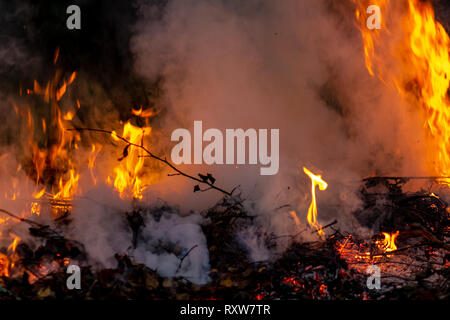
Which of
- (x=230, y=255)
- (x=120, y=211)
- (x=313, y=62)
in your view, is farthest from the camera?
(x=313, y=62)

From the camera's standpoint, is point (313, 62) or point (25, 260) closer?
point (25, 260)

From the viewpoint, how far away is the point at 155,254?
10.9 feet

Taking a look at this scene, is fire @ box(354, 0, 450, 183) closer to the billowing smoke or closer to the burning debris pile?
the billowing smoke

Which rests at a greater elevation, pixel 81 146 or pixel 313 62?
pixel 313 62

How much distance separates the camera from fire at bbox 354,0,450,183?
4652mm

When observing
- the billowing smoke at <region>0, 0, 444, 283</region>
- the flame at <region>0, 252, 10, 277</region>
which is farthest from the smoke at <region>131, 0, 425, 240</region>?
the flame at <region>0, 252, 10, 277</region>

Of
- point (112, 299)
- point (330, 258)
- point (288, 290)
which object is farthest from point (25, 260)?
point (330, 258)

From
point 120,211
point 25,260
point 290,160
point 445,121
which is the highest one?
point 445,121

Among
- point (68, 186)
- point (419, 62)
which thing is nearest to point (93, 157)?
point (68, 186)

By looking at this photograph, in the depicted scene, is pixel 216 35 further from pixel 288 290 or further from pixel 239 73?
pixel 288 290

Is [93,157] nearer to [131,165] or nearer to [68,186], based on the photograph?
[68,186]

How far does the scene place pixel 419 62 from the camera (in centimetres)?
478
